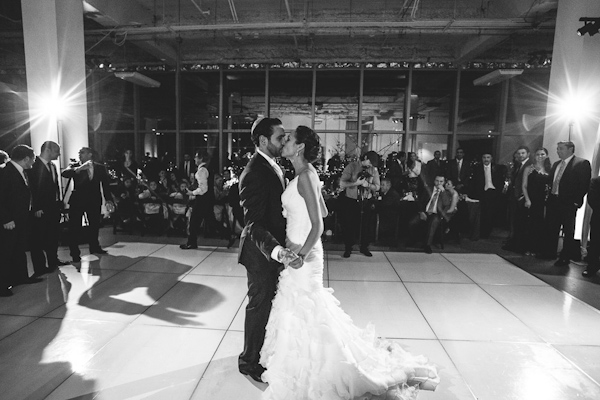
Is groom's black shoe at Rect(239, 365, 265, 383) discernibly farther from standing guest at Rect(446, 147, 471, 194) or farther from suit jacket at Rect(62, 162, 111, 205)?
standing guest at Rect(446, 147, 471, 194)

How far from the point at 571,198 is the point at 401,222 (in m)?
2.76

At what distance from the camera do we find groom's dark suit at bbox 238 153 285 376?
90.6 inches

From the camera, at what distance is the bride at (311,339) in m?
2.09

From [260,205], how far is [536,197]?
549 centimetres

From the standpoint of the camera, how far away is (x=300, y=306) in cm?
225

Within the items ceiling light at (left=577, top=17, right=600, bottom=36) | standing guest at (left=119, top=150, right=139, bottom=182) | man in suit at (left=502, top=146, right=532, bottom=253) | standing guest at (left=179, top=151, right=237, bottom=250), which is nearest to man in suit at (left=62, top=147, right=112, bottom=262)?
standing guest at (left=179, top=151, right=237, bottom=250)

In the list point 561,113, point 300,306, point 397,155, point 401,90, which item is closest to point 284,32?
point 397,155

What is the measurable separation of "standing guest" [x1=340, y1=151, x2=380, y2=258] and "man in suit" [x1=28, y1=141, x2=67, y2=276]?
4.03 meters

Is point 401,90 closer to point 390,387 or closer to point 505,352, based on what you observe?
point 505,352

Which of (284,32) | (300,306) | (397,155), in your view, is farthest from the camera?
(397,155)

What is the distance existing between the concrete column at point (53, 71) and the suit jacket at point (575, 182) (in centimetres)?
807

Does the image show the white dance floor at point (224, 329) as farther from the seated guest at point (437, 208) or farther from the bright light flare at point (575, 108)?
the bright light flare at point (575, 108)

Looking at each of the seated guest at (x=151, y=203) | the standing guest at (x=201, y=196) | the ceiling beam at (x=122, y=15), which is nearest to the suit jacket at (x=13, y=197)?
the standing guest at (x=201, y=196)

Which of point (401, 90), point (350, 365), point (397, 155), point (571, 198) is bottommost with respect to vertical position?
point (350, 365)
